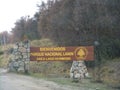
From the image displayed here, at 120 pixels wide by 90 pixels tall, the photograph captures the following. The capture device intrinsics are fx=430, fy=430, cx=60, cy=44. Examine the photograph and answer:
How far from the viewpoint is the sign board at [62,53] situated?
25344 millimetres

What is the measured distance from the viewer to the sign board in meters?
25.3

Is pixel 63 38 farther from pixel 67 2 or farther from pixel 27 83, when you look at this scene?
pixel 27 83

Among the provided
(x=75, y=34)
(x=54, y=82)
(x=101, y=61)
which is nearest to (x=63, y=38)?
(x=75, y=34)

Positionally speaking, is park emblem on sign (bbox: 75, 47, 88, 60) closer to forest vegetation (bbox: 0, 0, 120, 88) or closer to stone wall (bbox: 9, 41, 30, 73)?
forest vegetation (bbox: 0, 0, 120, 88)

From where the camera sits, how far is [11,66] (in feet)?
91.6

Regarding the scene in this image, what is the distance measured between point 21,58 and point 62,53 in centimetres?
309

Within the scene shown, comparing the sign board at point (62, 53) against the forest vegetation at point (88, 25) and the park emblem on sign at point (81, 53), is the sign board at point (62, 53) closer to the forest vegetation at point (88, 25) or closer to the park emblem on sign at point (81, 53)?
the park emblem on sign at point (81, 53)

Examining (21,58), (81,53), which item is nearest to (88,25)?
(81,53)

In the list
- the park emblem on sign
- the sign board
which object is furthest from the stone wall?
the park emblem on sign

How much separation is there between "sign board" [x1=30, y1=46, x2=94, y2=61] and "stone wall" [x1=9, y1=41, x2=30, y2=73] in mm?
548

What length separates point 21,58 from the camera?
2758 centimetres

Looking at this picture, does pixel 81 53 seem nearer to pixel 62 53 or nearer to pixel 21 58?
pixel 62 53

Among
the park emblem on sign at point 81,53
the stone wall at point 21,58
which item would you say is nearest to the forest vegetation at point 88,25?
the park emblem on sign at point 81,53

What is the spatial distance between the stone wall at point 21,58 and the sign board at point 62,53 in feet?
1.80
